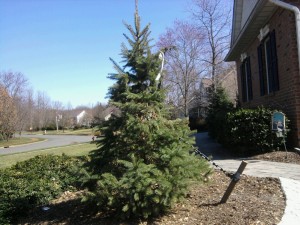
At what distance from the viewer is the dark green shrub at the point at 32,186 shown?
5559 mm

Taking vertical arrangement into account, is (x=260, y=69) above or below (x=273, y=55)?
below

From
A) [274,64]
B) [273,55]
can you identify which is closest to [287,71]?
[274,64]

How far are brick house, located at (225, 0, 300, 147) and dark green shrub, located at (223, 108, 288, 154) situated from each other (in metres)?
0.61

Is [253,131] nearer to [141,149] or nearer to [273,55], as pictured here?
[273,55]

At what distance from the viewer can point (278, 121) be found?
857 centimetres

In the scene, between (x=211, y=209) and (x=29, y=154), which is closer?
(x=211, y=209)

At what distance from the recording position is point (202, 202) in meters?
5.19

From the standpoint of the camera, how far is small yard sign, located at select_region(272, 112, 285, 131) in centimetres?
849

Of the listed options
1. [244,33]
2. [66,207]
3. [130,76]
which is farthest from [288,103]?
[66,207]

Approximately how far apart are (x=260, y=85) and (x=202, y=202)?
8.40 metres

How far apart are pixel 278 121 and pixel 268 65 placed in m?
3.64

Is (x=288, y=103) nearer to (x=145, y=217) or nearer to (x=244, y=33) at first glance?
(x=244, y=33)

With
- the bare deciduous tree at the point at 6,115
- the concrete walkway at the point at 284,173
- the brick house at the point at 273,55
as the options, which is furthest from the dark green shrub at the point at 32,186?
the bare deciduous tree at the point at 6,115

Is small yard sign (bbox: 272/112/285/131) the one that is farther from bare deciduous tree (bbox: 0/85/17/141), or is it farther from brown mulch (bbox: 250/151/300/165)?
bare deciduous tree (bbox: 0/85/17/141)
